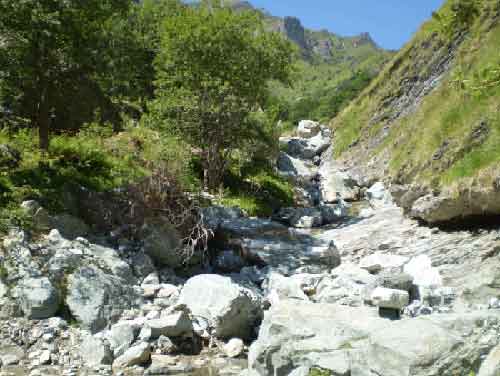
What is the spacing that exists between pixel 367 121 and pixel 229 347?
1427 inches

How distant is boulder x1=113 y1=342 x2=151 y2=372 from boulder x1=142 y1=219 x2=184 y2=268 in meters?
5.08

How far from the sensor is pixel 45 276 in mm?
11148

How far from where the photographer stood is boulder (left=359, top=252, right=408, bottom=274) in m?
14.5

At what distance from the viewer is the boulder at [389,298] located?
10469 millimetres

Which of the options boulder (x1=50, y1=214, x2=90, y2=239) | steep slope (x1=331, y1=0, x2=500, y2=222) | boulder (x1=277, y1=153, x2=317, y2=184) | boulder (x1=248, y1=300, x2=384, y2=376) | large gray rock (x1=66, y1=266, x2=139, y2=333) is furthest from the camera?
boulder (x1=277, y1=153, x2=317, y2=184)

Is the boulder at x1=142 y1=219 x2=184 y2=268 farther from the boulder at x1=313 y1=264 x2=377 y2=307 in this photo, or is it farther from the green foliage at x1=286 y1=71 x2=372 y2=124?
the green foliage at x1=286 y1=71 x2=372 y2=124

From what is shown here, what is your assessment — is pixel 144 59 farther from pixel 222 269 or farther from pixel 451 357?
pixel 451 357

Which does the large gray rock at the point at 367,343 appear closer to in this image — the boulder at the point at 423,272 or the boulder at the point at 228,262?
the boulder at the point at 423,272

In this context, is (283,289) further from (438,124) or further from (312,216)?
(438,124)

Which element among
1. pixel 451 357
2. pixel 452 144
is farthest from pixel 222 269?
pixel 452 144

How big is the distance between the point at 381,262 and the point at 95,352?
27.6 ft

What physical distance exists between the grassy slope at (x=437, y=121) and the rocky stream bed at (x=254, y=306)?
8.81ft

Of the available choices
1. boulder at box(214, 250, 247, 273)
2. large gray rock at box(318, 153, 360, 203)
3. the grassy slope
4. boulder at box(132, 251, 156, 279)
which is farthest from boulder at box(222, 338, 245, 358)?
large gray rock at box(318, 153, 360, 203)

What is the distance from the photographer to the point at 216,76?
22531 mm
